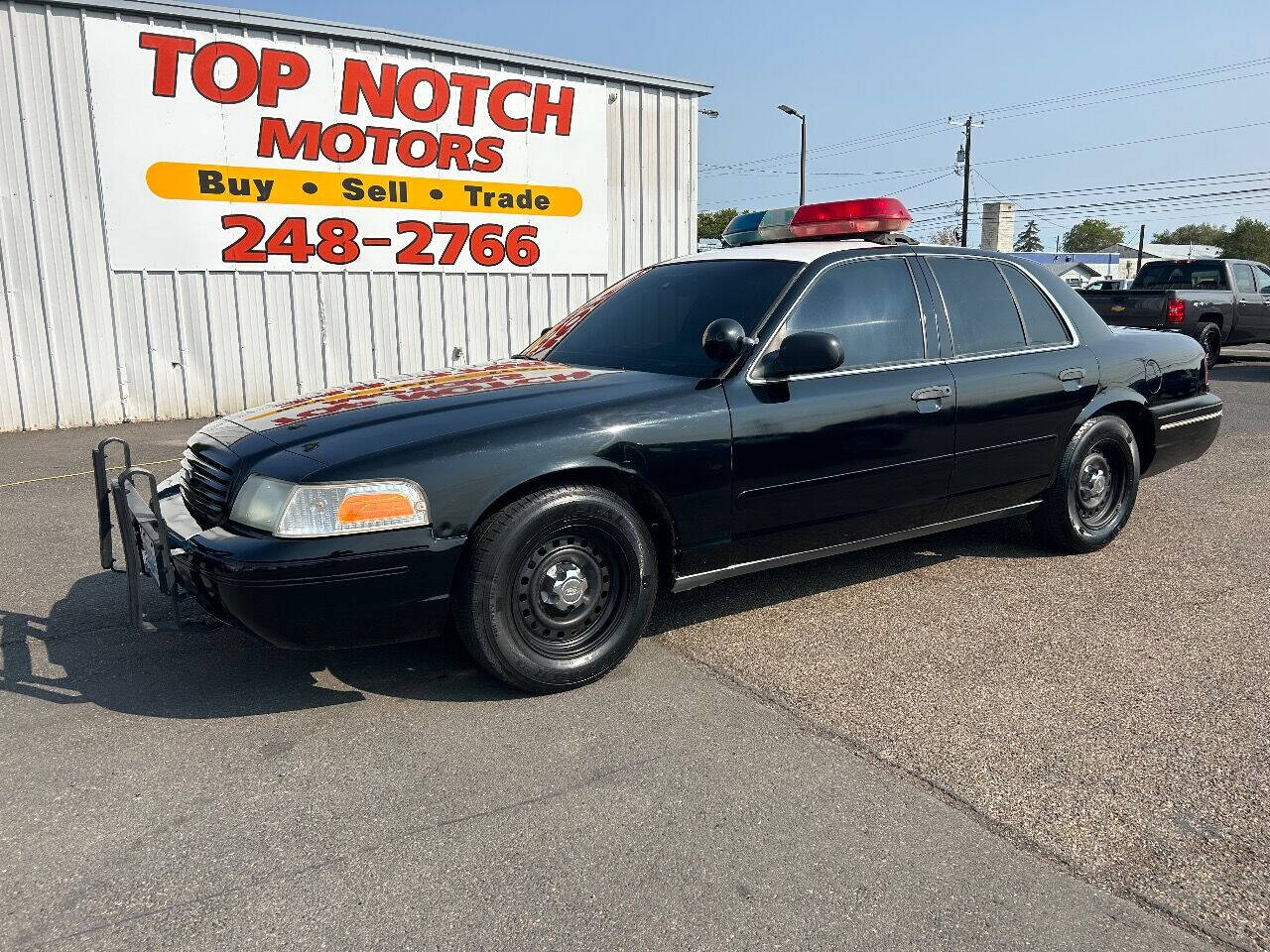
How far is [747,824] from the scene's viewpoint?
266cm

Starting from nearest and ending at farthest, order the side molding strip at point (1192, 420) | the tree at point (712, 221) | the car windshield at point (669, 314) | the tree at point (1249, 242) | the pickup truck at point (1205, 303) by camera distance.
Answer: the car windshield at point (669, 314) < the side molding strip at point (1192, 420) < the pickup truck at point (1205, 303) < the tree at point (712, 221) < the tree at point (1249, 242)

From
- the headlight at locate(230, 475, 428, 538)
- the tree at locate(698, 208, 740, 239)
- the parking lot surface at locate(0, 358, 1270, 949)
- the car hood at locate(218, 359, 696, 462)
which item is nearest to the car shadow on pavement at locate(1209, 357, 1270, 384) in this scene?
the parking lot surface at locate(0, 358, 1270, 949)


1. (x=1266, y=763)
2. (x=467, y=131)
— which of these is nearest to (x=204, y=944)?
(x=1266, y=763)

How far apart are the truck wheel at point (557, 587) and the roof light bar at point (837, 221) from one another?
2.20 meters

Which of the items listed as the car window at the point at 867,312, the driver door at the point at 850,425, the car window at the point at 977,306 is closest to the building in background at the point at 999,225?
the car window at the point at 977,306

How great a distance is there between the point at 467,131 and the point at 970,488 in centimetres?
896

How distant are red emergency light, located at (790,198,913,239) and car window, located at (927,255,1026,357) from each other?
1.03 feet

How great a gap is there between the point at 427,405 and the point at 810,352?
4.85ft

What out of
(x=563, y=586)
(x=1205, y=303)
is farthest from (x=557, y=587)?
(x=1205, y=303)

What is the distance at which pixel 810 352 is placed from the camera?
380cm

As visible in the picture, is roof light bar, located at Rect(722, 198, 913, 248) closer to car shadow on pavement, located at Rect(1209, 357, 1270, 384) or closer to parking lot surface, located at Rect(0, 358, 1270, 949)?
parking lot surface, located at Rect(0, 358, 1270, 949)

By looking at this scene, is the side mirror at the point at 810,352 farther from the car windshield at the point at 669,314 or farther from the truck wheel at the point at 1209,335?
the truck wheel at the point at 1209,335

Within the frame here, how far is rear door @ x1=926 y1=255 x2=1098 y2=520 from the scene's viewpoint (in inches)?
179

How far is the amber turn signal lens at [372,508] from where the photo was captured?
3109mm
